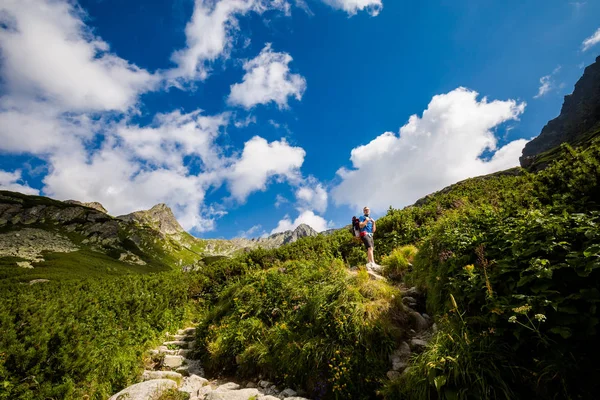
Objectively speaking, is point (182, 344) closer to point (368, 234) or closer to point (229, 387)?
point (229, 387)

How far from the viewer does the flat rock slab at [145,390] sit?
559cm

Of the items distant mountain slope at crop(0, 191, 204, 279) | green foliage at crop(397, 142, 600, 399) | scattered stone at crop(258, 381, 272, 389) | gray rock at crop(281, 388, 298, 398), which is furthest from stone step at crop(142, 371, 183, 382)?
distant mountain slope at crop(0, 191, 204, 279)

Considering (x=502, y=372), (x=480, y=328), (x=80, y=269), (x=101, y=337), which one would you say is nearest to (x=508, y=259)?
(x=480, y=328)

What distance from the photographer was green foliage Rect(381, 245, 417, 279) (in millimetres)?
9891

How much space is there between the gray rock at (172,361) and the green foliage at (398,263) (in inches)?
285

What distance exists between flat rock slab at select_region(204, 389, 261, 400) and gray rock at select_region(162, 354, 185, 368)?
2.73 meters

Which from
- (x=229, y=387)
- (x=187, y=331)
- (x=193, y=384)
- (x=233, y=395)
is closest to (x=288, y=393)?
(x=233, y=395)

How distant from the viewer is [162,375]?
710cm

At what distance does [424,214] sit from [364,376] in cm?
1078

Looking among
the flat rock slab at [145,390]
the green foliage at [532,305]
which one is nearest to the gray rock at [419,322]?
the green foliage at [532,305]

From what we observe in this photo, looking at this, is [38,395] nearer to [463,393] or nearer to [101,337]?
[101,337]

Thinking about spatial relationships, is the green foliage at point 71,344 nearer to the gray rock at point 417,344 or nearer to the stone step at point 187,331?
the stone step at point 187,331

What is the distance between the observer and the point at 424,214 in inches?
567

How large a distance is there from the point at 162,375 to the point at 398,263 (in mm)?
8034
